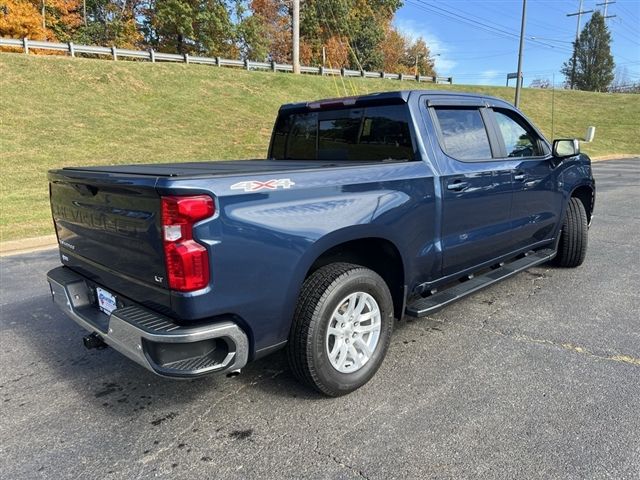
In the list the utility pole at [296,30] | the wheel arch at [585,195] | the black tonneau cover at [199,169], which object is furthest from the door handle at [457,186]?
the utility pole at [296,30]

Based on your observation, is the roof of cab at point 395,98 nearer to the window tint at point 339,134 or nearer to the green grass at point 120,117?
the window tint at point 339,134

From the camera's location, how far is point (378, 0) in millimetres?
54250

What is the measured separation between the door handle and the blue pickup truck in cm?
2

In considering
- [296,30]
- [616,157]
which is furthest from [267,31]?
[616,157]

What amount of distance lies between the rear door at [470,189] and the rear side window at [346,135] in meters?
0.29

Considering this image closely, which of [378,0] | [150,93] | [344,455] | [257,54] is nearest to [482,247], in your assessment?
[344,455]

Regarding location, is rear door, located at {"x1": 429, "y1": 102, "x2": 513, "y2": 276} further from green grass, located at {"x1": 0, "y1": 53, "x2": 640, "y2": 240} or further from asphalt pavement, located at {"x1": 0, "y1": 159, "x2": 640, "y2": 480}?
green grass, located at {"x1": 0, "y1": 53, "x2": 640, "y2": 240}

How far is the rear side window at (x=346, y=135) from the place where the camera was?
11.3 ft

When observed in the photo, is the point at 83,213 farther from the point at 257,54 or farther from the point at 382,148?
the point at 257,54

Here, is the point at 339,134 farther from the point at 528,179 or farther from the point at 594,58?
the point at 594,58

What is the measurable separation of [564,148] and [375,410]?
3.35 meters

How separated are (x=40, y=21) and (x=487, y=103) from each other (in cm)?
3587

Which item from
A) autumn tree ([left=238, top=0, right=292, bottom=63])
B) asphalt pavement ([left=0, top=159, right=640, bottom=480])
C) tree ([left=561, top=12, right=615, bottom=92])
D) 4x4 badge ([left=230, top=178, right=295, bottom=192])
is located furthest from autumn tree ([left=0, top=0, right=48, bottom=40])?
tree ([left=561, top=12, right=615, bottom=92])

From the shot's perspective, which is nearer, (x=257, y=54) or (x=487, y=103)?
(x=487, y=103)
